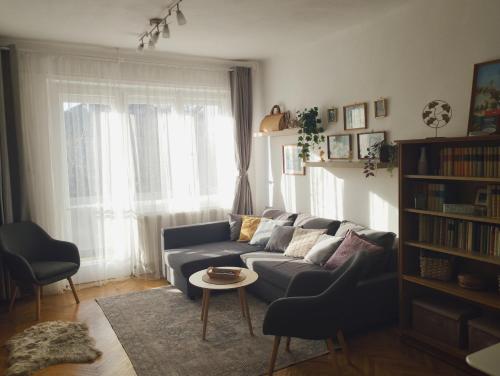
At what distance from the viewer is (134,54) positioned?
470 cm

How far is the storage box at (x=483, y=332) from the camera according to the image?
8.18 feet

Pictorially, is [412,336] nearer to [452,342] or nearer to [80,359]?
[452,342]

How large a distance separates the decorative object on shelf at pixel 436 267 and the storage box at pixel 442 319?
19 centimetres

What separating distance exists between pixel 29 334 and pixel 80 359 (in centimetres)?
72

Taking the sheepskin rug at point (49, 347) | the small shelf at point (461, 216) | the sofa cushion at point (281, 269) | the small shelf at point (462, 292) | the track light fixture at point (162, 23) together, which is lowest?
the sheepskin rug at point (49, 347)

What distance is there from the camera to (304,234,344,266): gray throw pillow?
3607 millimetres

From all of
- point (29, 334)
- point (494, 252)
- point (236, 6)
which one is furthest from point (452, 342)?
point (29, 334)

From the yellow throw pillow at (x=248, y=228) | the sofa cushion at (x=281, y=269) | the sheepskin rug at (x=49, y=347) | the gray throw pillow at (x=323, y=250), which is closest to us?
the sheepskin rug at (x=49, y=347)

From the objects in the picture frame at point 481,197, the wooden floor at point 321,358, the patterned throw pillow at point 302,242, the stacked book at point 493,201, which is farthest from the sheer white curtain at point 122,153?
the stacked book at point 493,201

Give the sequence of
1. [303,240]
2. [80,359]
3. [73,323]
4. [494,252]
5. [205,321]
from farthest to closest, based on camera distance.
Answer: [303,240] < [73,323] < [205,321] < [80,359] < [494,252]

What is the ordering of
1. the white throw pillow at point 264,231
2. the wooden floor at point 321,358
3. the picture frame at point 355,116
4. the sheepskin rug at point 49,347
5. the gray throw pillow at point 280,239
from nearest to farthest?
the wooden floor at point 321,358 → the sheepskin rug at point 49,347 → the picture frame at point 355,116 → the gray throw pillow at point 280,239 → the white throw pillow at point 264,231

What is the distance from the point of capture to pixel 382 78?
3672mm

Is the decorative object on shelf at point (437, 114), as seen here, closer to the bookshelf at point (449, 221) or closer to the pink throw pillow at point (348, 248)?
the bookshelf at point (449, 221)

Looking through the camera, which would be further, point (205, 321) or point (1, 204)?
point (1, 204)
